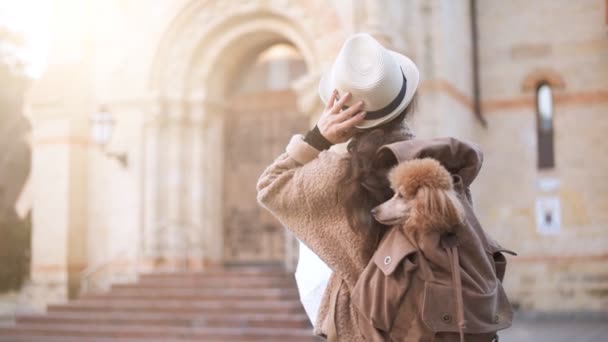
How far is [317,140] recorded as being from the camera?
231cm

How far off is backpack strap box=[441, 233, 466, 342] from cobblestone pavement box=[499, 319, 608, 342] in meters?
9.19

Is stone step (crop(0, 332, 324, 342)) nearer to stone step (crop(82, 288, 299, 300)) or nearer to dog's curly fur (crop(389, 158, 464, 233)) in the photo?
stone step (crop(82, 288, 299, 300))

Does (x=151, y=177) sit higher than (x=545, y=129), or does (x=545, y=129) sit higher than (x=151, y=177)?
(x=545, y=129)

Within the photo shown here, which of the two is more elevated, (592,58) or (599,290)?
(592,58)

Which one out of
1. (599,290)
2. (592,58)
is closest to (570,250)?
(599,290)

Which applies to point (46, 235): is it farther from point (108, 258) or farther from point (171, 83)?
point (171, 83)

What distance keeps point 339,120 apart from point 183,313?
8911mm

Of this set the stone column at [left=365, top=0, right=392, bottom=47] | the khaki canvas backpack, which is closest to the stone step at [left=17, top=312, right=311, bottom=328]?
the stone column at [left=365, top=0, right=392, bottom=47]

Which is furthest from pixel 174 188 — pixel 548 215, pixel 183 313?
pixel 548 215

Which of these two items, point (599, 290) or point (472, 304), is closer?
point (472, 304)

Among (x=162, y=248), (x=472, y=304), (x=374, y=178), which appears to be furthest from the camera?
(x=162, y=248)

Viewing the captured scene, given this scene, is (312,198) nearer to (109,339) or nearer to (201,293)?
(109,339)

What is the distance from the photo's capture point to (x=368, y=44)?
7.57ft

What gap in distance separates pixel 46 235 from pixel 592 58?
10.3m
